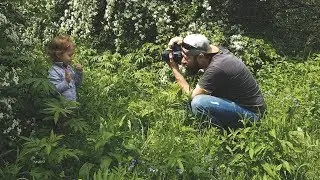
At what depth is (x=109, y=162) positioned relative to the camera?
11.4 feet

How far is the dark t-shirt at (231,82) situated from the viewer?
182 inches

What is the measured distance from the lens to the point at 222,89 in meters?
4.76

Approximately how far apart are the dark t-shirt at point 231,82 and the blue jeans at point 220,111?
0.27ft

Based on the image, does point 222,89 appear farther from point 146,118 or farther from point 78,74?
point 78,74

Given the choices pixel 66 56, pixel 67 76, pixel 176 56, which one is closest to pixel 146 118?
pixel 176 56

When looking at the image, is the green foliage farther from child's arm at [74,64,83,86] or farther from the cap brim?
the cap brim

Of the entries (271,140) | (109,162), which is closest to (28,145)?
(109,162)

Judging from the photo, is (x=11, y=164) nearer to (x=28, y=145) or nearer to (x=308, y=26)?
(x=28, y=145)

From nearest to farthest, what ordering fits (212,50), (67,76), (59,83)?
1. (59,83)
2. (67,76)
3. (212,50)

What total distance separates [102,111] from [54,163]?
1.55 meters

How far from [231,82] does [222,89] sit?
142 mm

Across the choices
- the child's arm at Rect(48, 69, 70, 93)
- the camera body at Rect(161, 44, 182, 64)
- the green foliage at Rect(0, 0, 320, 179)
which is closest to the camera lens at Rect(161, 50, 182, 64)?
the camera body at Rect(161, 44, 182, 64)

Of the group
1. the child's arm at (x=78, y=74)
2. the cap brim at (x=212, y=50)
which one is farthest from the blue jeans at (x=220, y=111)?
the child's arm at (x=78, y=74)

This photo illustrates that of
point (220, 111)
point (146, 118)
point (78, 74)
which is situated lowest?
point (146, 118)
